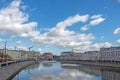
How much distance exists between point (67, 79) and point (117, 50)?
422 ft

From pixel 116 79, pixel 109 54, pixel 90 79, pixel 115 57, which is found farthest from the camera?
pixel 109 54

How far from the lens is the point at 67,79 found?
53.0 metres

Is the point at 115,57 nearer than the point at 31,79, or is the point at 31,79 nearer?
the point at 31,79

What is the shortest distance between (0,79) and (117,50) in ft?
480

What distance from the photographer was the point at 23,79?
52750mm

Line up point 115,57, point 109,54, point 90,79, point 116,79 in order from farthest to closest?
point 109,54 → point 115,57 → point 90,79 → point 116,79

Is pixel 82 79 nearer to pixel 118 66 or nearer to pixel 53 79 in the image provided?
pixel 53 79

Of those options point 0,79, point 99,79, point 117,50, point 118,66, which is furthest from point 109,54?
point 0,79

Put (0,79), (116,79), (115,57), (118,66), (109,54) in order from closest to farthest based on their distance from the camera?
(0,79), (116,79), (118,66), (115,57), (109,54)

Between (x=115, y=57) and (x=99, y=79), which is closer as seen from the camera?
(x=99, y=79)

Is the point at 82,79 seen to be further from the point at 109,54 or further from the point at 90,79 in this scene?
the point at 109,54

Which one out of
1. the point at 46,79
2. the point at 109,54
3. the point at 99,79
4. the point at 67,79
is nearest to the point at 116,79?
the point at 99,79

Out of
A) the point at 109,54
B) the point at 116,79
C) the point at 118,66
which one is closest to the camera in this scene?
the point at 116,79

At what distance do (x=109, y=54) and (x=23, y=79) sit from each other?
150 m
